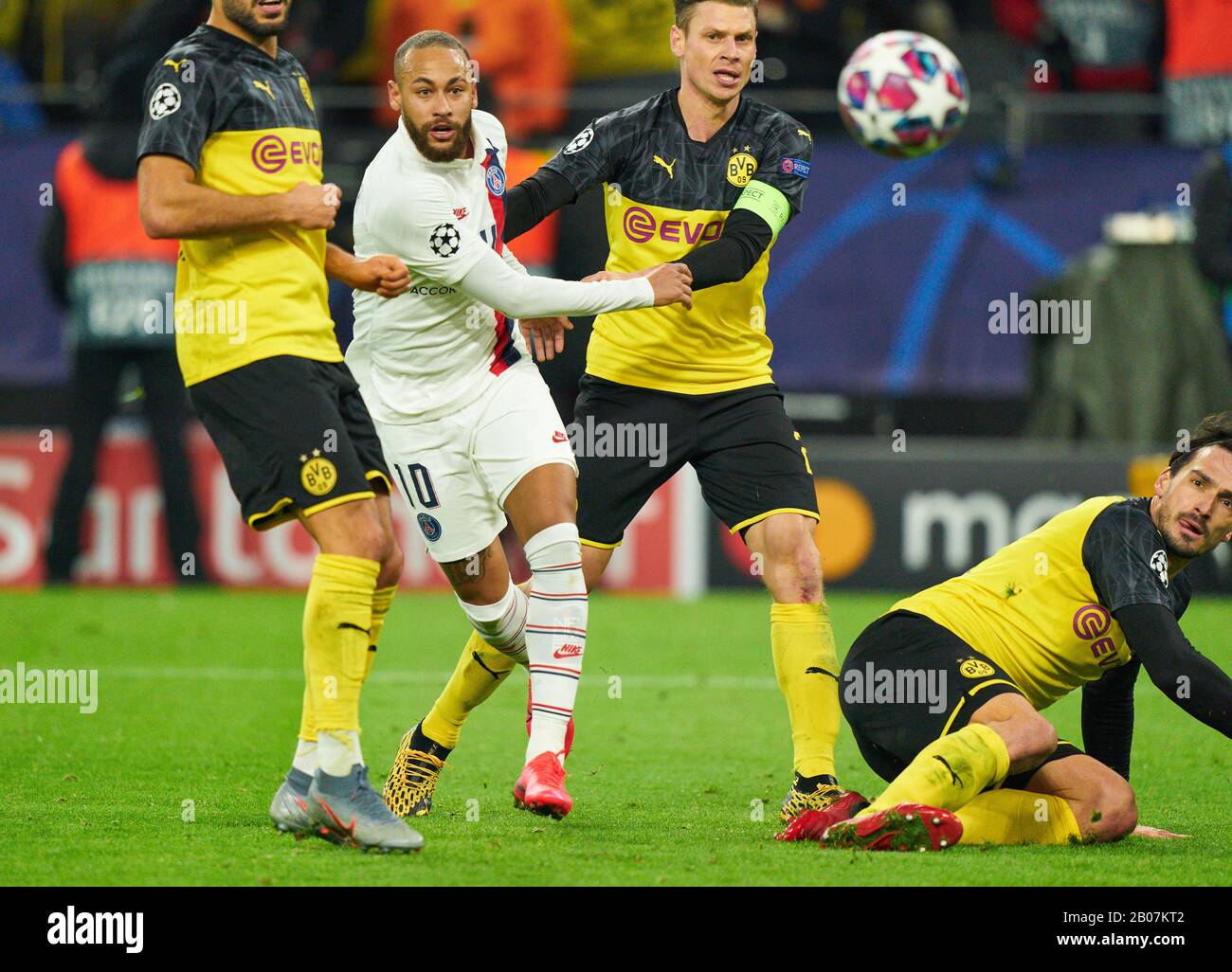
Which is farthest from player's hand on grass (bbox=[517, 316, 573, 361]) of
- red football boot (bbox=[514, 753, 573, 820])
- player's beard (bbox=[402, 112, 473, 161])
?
red football boot (bbox=[514, 753, 573, 820])

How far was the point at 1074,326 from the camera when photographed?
11.7 m

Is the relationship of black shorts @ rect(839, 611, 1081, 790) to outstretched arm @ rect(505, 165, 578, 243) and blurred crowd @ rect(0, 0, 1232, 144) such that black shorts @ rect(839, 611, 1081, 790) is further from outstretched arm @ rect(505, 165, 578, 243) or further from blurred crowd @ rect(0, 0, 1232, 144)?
blurred crowd @ rect(0, 0, 1232, 144)

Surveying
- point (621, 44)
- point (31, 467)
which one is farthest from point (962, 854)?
point (621, 44)

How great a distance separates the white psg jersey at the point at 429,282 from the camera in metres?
5.49

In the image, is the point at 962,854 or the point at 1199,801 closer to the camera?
the point at 962,854

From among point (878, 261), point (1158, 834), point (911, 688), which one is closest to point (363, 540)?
point (911, 688)

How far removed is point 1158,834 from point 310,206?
2967mm

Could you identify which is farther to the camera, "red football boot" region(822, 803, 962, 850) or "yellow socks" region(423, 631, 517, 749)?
"yellow socks" region(423, 631, 517, 749)

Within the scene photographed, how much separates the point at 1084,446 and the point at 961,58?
2890 mm

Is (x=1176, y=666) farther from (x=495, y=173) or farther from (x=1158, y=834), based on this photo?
(x=495, y=173)

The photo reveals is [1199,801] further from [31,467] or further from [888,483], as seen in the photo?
[31,467]

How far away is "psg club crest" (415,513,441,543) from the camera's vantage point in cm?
579

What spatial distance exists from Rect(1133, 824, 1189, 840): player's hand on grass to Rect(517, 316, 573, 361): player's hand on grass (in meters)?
2.26

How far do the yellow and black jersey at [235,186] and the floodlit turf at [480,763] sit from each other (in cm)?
135
